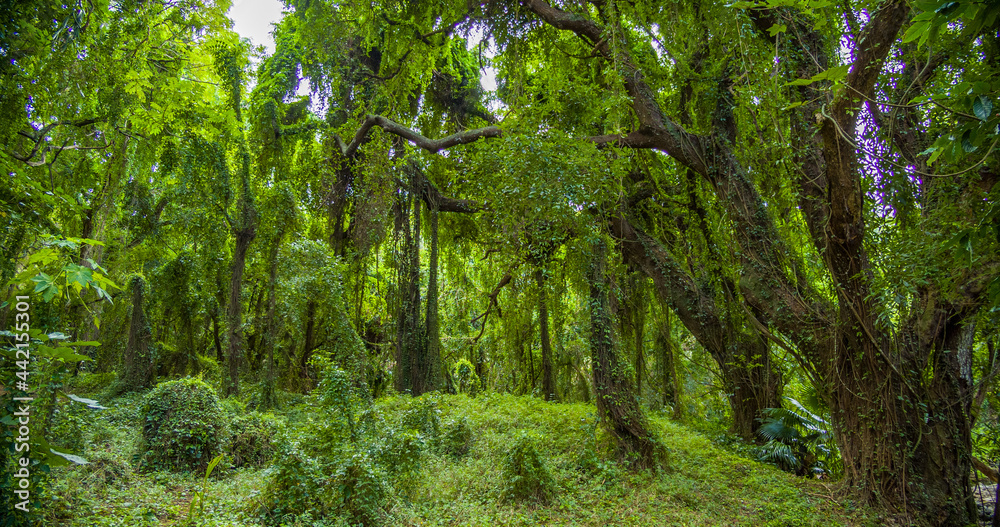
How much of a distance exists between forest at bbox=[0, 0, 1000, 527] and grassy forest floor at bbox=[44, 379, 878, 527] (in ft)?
0.13

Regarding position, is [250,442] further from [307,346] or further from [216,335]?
[216,335]

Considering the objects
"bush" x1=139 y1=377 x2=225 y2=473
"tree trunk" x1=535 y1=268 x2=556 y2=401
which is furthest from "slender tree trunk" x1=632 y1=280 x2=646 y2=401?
"bush" x1=139 y1=377 x2=225 y2=473

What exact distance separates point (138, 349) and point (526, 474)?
9884mm

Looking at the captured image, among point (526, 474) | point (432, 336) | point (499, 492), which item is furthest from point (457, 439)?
point (432, 336)

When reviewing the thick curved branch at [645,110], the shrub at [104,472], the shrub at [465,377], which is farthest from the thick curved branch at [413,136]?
the shrub at [465,377]

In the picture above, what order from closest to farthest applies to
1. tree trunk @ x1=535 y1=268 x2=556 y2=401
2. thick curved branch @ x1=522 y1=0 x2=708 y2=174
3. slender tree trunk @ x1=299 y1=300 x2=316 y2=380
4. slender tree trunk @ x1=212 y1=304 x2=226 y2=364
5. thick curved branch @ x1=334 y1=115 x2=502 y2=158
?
thick curved branch @ x1=522 y1=0 x2=708 y2=174
thick curved branch @ x1=334 y1=115 x2=502 y2=158
tree trunk @ x1=535 y1=268 x2=556 y2=401
slender tree trunk @ x1=299 y1=300 x2=316 y2=380
slender tree trunk @ x1=212 y1=304 x2=226 y2=364

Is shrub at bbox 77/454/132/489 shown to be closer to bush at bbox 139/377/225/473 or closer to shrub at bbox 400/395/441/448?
bush at bbox 139/377/225/473

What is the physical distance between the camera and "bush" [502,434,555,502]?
14.8ft

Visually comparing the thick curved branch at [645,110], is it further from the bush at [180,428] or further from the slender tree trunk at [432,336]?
the bush at [180,428]

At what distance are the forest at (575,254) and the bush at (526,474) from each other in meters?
0.03

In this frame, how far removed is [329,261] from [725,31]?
22.4ft

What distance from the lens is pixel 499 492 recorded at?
4598mm

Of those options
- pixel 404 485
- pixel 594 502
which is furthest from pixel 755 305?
pixel 404 485

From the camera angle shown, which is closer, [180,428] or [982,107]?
[982,107]
